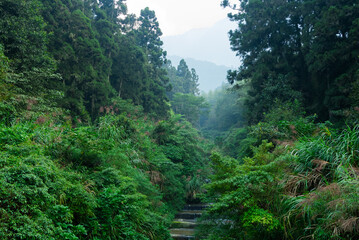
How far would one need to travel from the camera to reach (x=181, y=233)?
338 inches

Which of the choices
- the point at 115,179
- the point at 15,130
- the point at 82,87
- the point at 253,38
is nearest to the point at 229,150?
the point at 253,38

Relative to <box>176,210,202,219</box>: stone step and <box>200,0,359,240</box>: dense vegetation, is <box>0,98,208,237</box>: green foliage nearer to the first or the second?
<box>200,0,359,240</box>: dense vegetation

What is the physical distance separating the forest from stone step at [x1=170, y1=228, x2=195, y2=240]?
0.61 meters

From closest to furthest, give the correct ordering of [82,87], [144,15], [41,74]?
[41,74] → [82,87] → [144,15]

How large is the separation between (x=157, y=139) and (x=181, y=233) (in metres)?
4.58

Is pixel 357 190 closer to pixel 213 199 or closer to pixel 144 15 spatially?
pixel 213 199

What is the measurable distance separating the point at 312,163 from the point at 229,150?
15.8 m

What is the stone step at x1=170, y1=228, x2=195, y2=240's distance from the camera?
8.14 m

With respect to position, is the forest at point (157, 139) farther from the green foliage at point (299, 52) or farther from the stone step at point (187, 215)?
the stone step at point (187, 215)

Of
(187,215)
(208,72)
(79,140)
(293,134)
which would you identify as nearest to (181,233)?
(187,215)

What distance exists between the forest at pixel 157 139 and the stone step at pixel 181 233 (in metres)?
0.61

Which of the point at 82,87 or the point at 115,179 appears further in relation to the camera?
the point at 82,87

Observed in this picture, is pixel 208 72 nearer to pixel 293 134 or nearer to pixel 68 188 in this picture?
pixel 293 134

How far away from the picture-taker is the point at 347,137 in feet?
16.0
